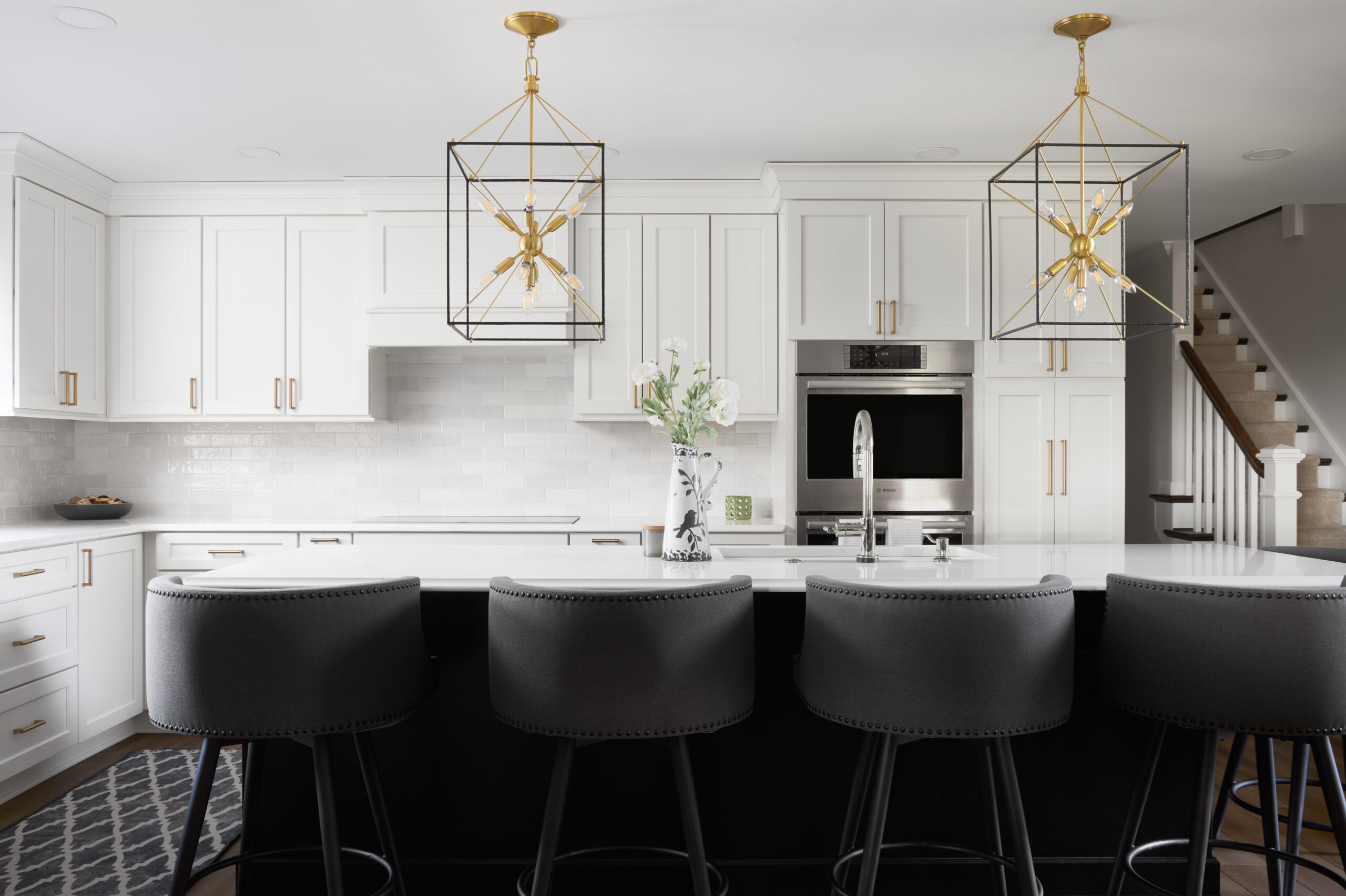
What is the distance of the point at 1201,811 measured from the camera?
1.76 metres

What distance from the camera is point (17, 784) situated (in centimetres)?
313

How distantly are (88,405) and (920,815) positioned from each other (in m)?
3.88

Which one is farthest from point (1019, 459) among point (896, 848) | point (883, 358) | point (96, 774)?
point (96, 774)

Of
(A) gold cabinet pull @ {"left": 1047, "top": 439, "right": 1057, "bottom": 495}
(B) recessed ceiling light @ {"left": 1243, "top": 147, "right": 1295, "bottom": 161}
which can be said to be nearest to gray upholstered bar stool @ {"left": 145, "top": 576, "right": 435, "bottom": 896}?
(A) gold cabinet pull @ {"left": 1047, "top": 439, "right": 1057, "bottom": 495}

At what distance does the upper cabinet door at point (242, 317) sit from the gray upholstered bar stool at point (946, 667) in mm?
3300

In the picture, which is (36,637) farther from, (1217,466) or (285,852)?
(1217,466)

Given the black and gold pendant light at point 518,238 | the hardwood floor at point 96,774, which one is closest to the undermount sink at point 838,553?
the black and gold pendant light at point 518,238

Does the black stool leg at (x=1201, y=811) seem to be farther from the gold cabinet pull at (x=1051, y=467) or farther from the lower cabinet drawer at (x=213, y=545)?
the lower cabinet drawer at (x=213, y=545)

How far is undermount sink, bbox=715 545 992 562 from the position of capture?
2.46 meters

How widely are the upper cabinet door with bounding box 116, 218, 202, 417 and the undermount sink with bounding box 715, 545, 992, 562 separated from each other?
2897 mm

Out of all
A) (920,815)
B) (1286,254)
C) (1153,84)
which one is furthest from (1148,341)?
(920,815)

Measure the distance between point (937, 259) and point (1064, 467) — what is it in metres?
1.09

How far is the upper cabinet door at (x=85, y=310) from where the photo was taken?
3.85m

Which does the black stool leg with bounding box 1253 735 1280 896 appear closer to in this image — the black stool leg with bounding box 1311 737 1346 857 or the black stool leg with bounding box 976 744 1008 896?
the black stool leg with bounding box 1311 737 1346 857
